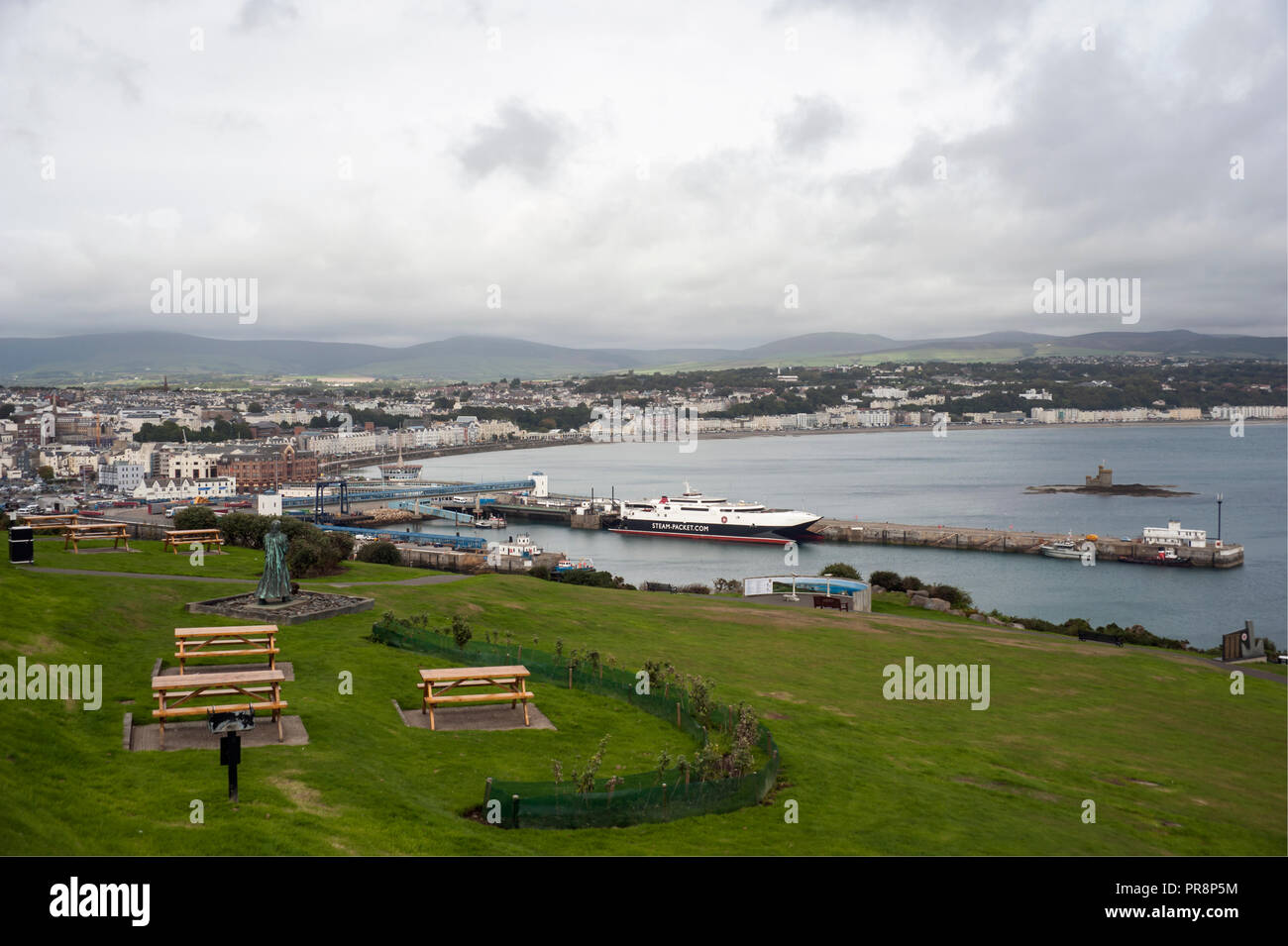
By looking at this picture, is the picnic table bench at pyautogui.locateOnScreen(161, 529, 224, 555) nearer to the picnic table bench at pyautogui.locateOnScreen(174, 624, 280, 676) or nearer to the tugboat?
the picnic table bench at pyautogui.locateOnScreen(174, 624, 280, 676)

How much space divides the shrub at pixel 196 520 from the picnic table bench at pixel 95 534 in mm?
3633

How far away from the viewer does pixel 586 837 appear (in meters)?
8.27

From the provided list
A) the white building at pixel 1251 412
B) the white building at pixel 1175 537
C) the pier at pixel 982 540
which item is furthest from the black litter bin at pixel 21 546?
the white building at pixel 1251 412

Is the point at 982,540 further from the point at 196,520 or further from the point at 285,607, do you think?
the point at 285,607

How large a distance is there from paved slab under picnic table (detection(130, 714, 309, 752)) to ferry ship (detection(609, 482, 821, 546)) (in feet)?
197

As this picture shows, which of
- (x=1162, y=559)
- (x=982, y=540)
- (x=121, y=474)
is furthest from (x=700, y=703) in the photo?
(x=121, y=474)

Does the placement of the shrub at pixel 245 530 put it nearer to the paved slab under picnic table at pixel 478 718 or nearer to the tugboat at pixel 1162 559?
the paved slab under picnic table at pixel 478 718

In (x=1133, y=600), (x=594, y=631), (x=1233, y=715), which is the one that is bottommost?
(x=1133, y=600)

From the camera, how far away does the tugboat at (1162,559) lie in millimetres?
54531
